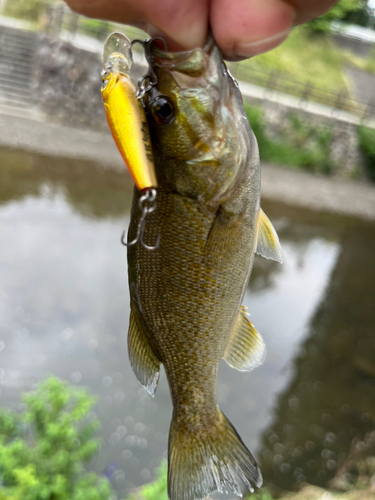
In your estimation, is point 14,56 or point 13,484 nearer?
point 13,484

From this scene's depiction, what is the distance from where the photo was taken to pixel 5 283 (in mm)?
5031

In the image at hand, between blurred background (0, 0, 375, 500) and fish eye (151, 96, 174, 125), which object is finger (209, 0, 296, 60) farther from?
blurred background (0, 0, 375, 500)

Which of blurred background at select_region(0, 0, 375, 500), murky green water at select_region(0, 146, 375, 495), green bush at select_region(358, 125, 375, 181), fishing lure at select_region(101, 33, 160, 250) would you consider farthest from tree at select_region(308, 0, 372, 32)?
fishing lure at select_region(101, 33, 160, 250)

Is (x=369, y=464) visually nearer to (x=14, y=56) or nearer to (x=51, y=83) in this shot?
(x=51, y=83)

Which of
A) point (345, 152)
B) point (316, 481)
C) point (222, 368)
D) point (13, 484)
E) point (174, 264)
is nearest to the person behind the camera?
point (174, 264)

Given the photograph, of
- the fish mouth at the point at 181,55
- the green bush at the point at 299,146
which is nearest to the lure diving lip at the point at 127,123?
the fish mouth at the point at 181,55

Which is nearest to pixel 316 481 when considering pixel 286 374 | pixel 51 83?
pixel 286 374

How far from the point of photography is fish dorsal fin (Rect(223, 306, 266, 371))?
133 cm

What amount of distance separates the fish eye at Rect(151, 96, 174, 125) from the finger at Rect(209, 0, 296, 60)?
0.60 ft

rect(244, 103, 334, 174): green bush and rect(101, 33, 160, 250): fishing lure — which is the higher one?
rect(101, 33, 160, 250): fishing lure

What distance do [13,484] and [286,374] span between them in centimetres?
363

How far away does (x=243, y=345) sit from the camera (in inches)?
53.1

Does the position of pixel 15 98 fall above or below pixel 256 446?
below

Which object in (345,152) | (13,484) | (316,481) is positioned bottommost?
(345,152)
